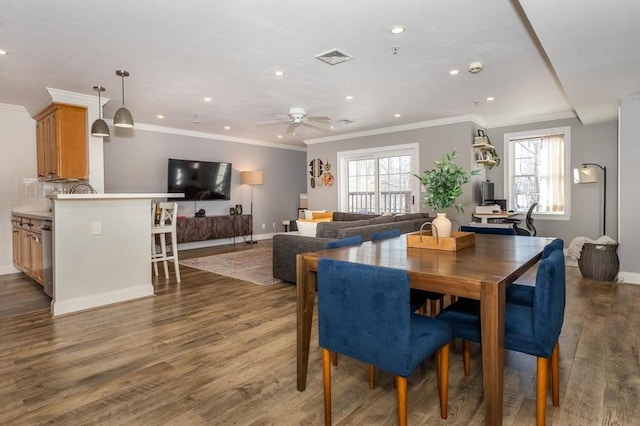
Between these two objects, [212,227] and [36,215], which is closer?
[36,215]

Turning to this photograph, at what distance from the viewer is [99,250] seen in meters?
3.80

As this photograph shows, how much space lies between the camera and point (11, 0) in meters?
2.64

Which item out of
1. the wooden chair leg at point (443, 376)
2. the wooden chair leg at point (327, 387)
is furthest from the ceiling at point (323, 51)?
the wooden chair leg at point (327, 387)

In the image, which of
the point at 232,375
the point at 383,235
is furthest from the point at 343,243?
the point at 232,375

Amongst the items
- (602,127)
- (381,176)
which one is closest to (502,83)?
(602,127)

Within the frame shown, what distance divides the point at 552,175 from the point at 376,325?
6.66 metres

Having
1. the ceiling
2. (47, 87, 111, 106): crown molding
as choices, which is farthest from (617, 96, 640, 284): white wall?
(47, 87, 111, 106): crown molding

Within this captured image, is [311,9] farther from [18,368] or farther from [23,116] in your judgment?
[23,116]

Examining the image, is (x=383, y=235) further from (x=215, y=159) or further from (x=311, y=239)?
(x=215, y=159)

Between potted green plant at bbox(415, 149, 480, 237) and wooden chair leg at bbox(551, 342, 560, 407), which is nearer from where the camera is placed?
wooden chair leg at bbox(551, 342, 560, 407)

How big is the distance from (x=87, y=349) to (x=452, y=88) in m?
4.98

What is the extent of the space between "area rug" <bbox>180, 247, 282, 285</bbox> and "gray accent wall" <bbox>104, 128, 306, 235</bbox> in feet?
5.78

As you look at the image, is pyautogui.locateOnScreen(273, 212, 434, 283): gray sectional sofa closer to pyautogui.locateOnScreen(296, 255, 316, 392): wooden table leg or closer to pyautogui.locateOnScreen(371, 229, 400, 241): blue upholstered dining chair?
pyautogui.locateOnScreen(371, 229, 400, 241): blue upholstered dining chair

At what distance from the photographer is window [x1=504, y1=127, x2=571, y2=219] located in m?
6.56
